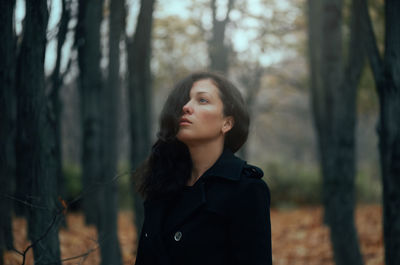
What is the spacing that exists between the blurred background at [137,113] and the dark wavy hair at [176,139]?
0.24 meters

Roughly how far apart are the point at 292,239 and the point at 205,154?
6.37m

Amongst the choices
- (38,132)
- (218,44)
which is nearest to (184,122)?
(38,132)

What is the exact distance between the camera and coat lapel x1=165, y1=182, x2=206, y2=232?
79.7 inches

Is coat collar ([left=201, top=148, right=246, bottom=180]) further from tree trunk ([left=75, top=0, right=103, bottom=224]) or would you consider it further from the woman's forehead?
tree trunk ([left=75, top=0, right=103, bottom=224])

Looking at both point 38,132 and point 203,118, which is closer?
point 203,118

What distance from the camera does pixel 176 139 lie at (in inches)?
91.0

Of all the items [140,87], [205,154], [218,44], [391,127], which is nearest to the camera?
[205,154]

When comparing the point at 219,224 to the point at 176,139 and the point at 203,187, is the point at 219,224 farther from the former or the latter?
the point at 176,139

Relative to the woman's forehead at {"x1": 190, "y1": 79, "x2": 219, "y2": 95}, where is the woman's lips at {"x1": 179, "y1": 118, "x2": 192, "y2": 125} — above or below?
below

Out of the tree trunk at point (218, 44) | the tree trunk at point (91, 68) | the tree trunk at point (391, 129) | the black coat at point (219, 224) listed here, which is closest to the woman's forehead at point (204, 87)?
the black coat at point (219, 224)

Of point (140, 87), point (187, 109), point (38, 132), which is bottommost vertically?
point (38, 132)

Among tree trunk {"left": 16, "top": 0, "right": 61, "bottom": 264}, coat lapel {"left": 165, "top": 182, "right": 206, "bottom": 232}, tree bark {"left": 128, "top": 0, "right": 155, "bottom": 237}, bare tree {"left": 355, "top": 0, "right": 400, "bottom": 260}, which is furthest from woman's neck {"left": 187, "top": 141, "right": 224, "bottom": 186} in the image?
tree bark {"left": 128, "top": 0, "right": 155, "bottom": 237}

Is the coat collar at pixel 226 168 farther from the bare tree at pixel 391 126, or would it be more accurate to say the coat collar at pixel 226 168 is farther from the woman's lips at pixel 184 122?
the bare tree at pixel 391 126

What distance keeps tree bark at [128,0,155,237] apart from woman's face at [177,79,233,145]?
2.86 meters
